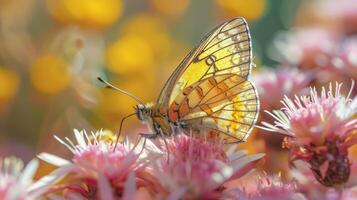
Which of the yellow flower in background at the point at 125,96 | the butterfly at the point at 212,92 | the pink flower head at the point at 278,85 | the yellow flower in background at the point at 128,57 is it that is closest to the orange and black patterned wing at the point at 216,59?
the butterfly at the point at 212,92

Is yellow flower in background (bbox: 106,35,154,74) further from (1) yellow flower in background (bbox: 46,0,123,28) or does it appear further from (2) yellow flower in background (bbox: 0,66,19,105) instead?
(2) yellow flower in background (bbox: 0,66,19,105)

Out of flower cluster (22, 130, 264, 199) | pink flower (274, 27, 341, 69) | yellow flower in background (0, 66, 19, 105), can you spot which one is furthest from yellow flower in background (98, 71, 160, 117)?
flower cluster (22, 130, 264, 199)

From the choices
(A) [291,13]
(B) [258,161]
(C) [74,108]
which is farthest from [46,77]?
(A) [291,13]

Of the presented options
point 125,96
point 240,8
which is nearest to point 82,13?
point 125,96

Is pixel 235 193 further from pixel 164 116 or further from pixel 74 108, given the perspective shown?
pixel 74 108

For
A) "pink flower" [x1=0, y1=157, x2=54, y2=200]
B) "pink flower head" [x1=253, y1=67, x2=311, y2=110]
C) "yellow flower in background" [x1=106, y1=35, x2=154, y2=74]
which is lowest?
"pink flower" [x1=0, y1=157, x2=54, y2=200]

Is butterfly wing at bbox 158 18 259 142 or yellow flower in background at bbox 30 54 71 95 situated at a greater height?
yellow flower in background at bbox 30 54 71 95
